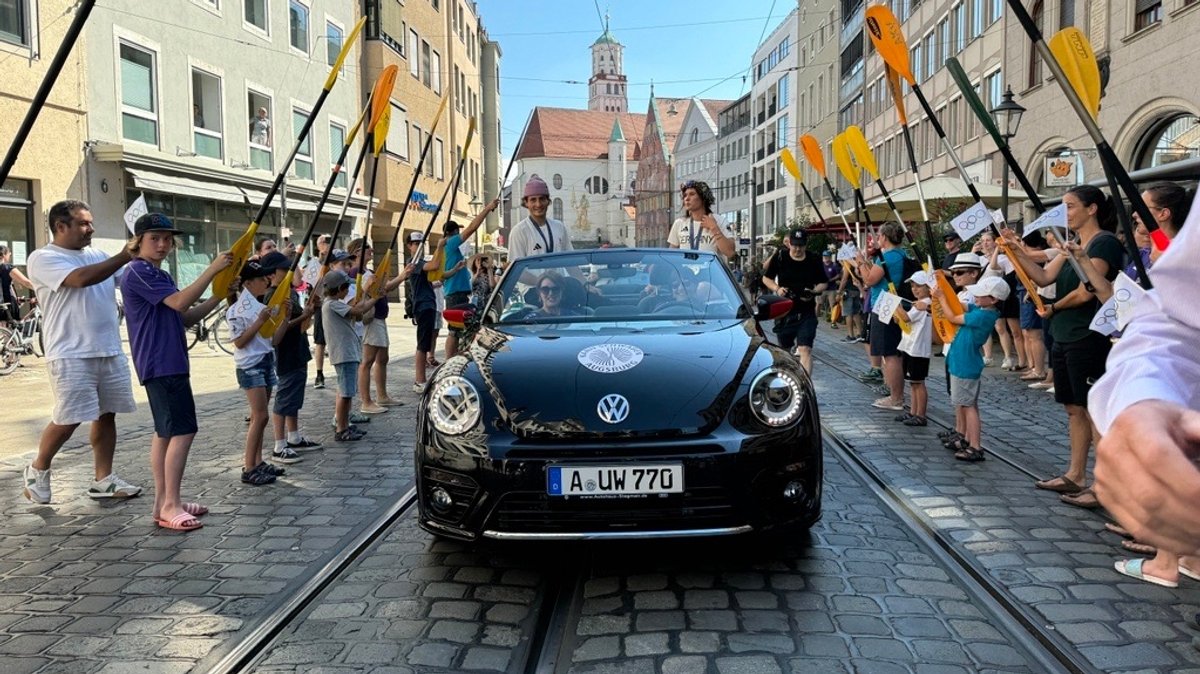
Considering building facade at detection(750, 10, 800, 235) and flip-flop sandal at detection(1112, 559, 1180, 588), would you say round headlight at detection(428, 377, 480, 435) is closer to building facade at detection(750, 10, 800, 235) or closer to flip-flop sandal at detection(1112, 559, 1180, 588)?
flip-flop sandal at detection(1112, 559, 1180, 588)

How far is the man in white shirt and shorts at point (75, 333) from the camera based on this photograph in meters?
5.07

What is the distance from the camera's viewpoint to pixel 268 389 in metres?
6.20

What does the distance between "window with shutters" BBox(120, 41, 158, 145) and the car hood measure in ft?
53.6

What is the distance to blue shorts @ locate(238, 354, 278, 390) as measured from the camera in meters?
5.93

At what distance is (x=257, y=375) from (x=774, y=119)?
68.6 meters

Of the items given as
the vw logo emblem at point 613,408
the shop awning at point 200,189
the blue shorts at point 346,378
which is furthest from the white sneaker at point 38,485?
the shop awning at point 200,189

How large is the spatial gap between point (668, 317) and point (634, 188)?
12072cm

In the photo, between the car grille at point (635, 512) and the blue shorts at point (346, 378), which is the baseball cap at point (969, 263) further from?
the blue shorts at point (346, 378)

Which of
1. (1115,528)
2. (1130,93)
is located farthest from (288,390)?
(1130,93)

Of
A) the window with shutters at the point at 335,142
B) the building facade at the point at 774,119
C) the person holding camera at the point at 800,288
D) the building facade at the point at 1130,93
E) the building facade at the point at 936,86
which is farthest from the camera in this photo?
the building facade at the point at 774,119

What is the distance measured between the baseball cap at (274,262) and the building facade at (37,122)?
1076 cm

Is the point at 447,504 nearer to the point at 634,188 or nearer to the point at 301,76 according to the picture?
the point at 301,76

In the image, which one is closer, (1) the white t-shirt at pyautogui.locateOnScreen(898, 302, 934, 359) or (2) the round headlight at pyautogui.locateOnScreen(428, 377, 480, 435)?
(2) the round headlight at pyautogui.locateOnScreen(428, 377, 480, 435)

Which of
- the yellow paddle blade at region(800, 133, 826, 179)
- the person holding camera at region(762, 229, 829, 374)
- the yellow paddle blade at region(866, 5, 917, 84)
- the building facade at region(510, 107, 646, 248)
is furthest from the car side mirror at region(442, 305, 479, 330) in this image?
the building facade at region(510, 107, 646, 248)
